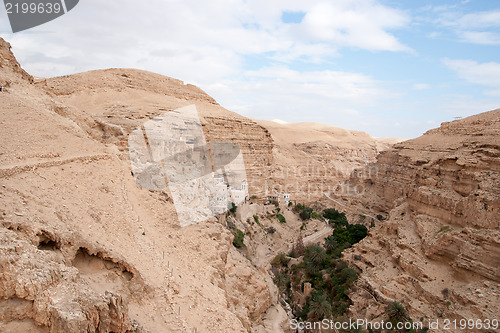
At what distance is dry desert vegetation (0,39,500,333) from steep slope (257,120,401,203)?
25.3ft

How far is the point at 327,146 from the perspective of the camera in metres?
48.8

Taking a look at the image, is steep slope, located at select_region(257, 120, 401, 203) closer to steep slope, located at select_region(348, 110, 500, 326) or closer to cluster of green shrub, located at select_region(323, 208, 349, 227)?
cluster of green shrub, located at select_region(323, 208, 349, 227)

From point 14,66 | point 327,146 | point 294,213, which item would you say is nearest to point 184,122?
point 14,66

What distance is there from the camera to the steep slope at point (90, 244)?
3.68 meters

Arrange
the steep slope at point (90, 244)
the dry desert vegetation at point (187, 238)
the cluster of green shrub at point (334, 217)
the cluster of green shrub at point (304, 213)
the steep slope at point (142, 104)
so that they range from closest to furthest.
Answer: the steep slope at point (90, 244)
the dry desert vegetation at point (187, 238)
the steep slope at point (142, 104)
the cluster of green shrub at point (334, 217)
the cluster of green shrub at point (304, 213)

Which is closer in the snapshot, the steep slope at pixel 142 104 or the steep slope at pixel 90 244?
the steep slope at pixel 90 244

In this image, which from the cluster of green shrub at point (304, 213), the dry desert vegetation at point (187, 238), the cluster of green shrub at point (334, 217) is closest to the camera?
the dry desert vegetation at point (187, 238)

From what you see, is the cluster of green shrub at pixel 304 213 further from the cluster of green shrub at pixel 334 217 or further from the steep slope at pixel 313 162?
the steep slope at pixel 313 162

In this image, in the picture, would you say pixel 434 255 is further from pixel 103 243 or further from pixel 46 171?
pixel 46 171

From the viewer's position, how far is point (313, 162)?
139 feet

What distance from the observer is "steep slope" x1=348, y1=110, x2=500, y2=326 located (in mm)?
11180

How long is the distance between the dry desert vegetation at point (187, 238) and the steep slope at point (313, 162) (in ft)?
25.3

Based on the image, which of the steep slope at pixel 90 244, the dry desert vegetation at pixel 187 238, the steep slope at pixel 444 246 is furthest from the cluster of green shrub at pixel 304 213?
the steep slope at pixel 90 244

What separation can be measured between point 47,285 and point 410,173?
87.1 ft
